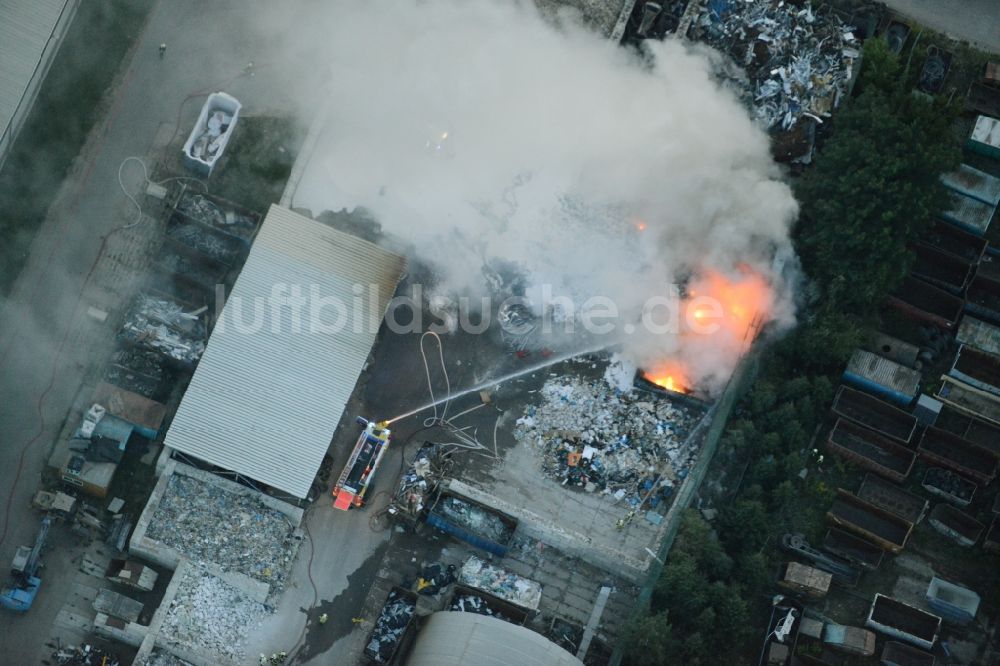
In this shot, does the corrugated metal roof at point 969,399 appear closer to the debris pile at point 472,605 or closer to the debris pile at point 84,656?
the debris pile at point 472,605

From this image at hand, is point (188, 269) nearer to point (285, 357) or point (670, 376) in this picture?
point (285, 357)

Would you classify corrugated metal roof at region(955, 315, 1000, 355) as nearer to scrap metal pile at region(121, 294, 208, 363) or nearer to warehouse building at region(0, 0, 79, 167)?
scrap metal pile at region(121, 294, 208, 363)

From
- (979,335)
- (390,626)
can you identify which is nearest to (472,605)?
(390,626)

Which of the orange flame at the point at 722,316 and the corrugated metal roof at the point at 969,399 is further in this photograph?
the orange flame at the point at 722,316

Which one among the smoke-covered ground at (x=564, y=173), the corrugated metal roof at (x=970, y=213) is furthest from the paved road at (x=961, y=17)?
the smoke-covered ground at (x=564, y=173)

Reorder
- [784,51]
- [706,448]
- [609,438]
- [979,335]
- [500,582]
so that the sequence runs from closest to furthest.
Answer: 1. [500,582]
2. [706,448]
3. [609,438]
4. [979,335]
5. [784,51]

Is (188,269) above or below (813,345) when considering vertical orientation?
below

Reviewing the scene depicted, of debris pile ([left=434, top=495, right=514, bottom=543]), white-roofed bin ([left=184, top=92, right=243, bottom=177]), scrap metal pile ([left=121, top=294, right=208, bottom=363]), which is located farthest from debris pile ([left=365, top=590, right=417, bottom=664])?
white-roofed bin ([left=184, top=92, right=243, bottom=177])

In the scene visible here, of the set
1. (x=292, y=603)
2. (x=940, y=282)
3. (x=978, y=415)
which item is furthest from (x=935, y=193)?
(x=292, y=603)
